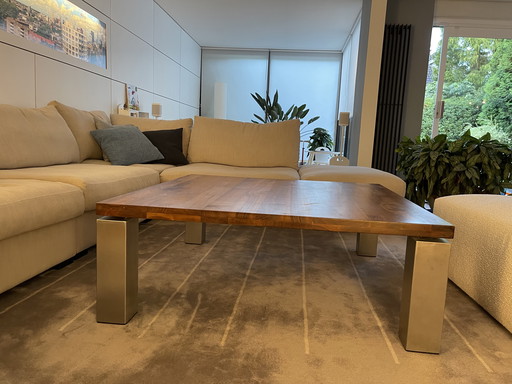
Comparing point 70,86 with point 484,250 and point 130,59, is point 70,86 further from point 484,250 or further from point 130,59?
point 484,250

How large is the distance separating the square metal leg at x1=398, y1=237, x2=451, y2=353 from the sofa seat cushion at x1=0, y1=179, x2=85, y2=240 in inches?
56.1

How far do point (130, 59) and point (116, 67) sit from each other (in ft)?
1.32

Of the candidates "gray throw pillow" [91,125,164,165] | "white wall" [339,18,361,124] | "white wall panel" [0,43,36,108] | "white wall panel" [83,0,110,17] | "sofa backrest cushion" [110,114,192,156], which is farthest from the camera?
"white wall" [339,18,361,124]

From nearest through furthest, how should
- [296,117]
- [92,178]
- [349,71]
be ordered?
[92,178] < [349,71] < [296,117]

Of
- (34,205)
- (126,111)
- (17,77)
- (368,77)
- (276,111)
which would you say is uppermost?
(368,77)

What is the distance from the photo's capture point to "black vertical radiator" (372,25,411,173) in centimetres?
491

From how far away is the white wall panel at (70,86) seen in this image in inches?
123

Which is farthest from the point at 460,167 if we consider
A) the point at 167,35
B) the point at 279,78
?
the point at 279,78

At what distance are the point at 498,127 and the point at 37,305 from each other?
5.84 metres

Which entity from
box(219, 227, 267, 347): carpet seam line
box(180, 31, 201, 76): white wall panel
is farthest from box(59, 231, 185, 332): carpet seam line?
box(180, 31, 201, 76): white wall panel

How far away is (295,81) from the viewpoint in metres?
7.94

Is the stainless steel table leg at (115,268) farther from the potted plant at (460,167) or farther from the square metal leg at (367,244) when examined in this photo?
the potted plant at (460,167)

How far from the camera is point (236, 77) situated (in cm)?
803

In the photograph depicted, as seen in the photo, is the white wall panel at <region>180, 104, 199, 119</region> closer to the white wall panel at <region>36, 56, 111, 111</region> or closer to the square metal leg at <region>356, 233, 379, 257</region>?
the white wall panel at <region>36, 56, 111, 111</region>
